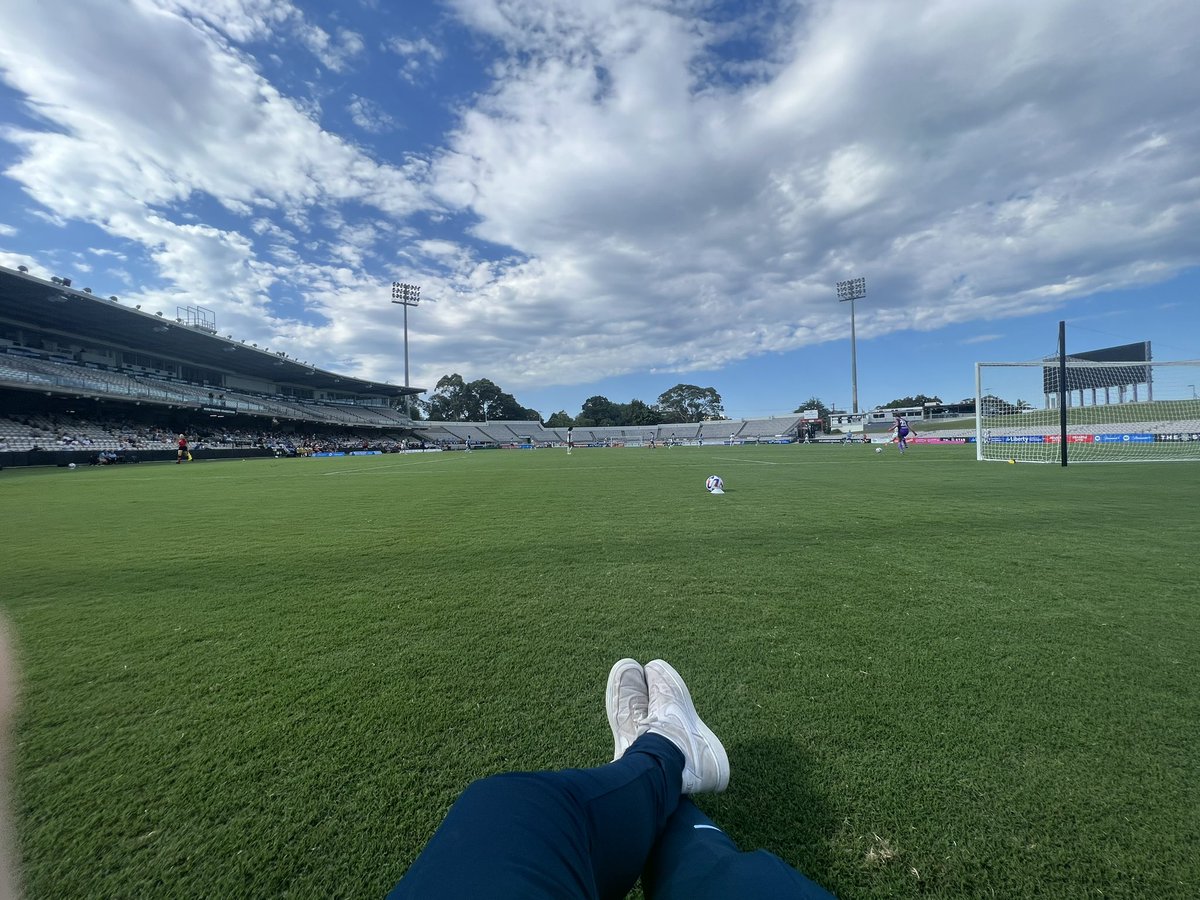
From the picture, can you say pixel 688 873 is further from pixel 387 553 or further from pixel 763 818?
pixel 387 553

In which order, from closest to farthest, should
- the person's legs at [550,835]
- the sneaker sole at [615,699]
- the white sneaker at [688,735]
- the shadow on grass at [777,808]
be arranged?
the person's legs at [550,835] < the shadow on grass at [777,808] < the white sneaker at [688,735] < the sneaker sole at [615,699]

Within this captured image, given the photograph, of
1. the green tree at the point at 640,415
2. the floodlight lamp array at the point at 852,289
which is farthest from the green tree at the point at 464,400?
the floodlight lamp array at the point at 852,289

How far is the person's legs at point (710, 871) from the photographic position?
1.04m

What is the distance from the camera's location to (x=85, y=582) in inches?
159

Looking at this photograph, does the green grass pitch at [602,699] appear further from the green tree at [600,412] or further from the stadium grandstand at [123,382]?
the green tree at [600,412]

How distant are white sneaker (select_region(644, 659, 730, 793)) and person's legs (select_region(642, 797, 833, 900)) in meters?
0.16

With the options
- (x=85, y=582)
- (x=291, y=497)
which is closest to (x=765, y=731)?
(x=85, y=582)

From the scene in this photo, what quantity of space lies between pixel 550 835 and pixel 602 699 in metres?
1.06

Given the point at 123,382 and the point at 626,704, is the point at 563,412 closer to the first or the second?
the point at 123,382

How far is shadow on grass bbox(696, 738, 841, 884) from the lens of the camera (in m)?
1.39


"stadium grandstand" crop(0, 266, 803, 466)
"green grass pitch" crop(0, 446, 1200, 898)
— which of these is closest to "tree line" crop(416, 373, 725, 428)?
"stadium grandstand" crop(0, 266, 803, 466)

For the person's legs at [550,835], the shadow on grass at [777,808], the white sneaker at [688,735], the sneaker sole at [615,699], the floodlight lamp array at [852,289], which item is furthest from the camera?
the floodlight lamp array at [852,289]

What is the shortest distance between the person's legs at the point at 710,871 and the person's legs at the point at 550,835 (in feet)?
0.20

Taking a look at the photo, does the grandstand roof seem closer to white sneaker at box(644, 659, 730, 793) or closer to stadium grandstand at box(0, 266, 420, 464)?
stadium grandstand at box(0, 266, 420, 464)
